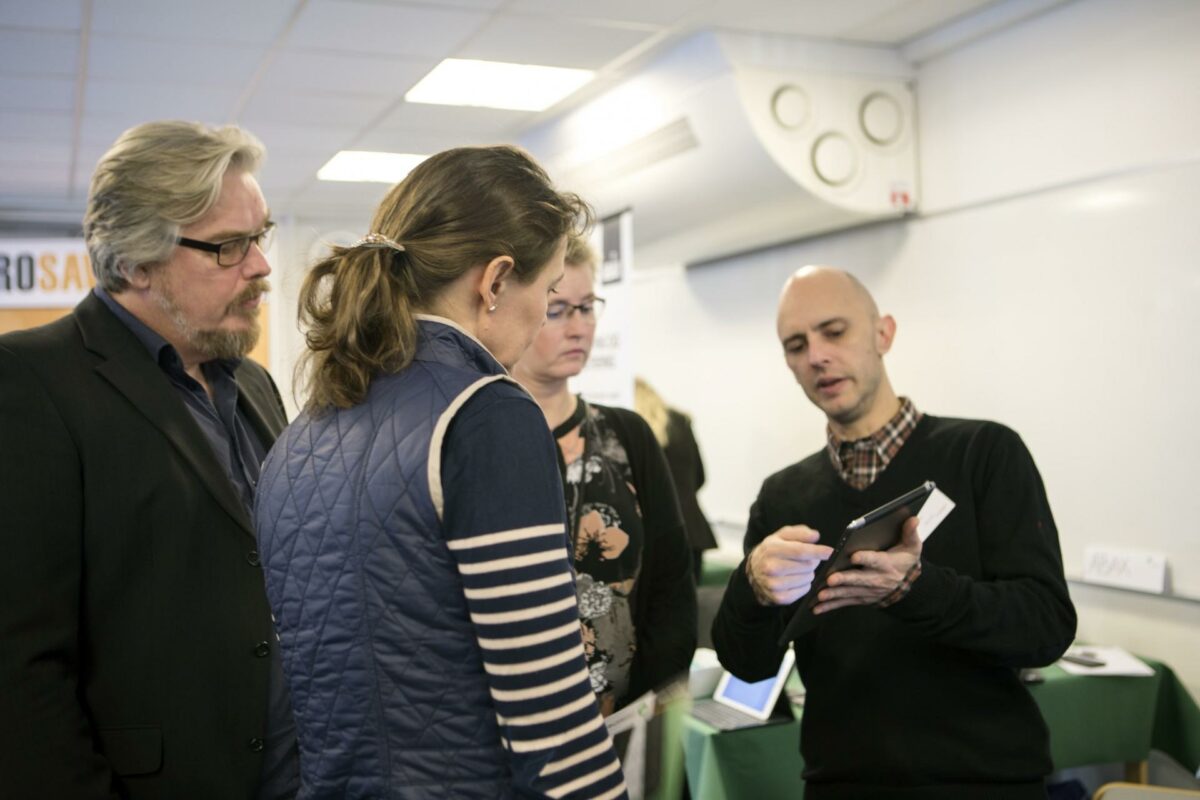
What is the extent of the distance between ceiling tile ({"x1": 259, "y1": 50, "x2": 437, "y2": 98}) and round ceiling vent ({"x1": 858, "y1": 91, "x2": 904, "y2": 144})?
1.71m

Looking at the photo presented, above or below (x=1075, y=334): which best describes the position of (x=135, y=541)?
below

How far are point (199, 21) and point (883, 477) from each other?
3.09m

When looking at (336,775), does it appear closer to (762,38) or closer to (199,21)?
(199,21)

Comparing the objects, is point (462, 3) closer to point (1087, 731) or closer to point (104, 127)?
point (104, 127)

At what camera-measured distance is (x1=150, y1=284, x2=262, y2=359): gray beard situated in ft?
5.34

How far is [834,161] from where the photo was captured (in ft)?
13.8

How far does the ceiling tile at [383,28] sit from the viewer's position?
3.74 metres

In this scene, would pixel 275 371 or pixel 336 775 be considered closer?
pixel 336 775

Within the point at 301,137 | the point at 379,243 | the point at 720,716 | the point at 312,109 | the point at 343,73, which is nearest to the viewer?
the point at 379,243

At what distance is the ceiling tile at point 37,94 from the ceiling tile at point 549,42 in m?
1.73

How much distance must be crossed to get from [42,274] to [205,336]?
13.2 ft

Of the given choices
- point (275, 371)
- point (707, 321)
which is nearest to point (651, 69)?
point (707, 321)

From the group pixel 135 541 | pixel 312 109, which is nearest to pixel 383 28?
pixel 312 109

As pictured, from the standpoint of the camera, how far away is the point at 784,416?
509cm
